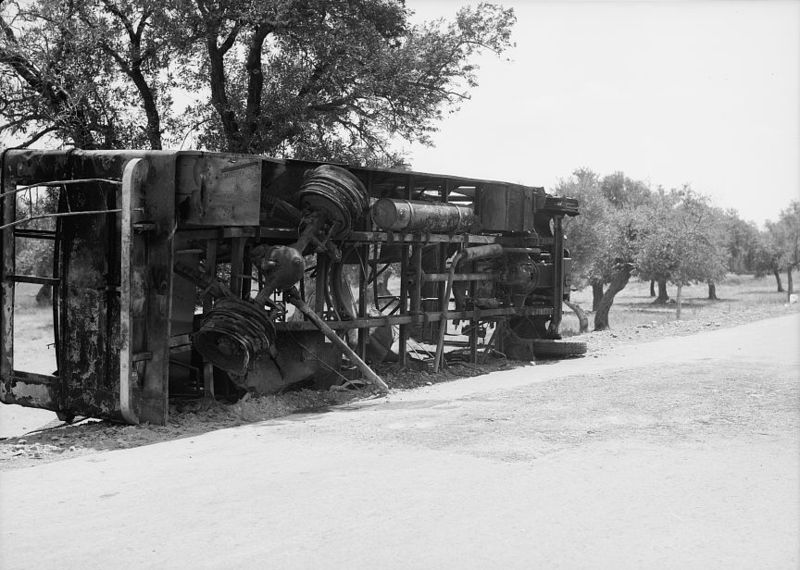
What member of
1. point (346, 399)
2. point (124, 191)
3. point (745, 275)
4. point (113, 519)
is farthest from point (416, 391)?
point (745, 275)

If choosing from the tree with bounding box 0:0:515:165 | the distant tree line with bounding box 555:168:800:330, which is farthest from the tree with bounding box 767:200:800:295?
the tree with bounding box 0:0:515:165

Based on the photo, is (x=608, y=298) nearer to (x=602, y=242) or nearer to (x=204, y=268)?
(x=602, y=242)

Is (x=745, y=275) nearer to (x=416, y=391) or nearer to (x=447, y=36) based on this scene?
(x=447, y=36)

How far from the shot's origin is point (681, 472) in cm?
→ 733

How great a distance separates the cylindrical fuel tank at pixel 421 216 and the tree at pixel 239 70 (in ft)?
25.7

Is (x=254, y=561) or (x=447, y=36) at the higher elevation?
(x=447, y=36)

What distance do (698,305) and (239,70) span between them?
38.2 m

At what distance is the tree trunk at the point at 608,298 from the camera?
Result: 37.1 m

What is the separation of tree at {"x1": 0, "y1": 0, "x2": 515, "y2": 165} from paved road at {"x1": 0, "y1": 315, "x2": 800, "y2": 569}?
495 inches

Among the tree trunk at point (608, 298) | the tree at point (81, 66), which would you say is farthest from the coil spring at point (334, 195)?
the tree trunk at point (608, 298)

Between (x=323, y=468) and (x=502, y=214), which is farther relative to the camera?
(x=502, y=214)

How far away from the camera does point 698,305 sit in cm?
5384

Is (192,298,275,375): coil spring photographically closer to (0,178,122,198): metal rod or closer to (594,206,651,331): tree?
(0,178,122,198): metal rod

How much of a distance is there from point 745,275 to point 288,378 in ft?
272
